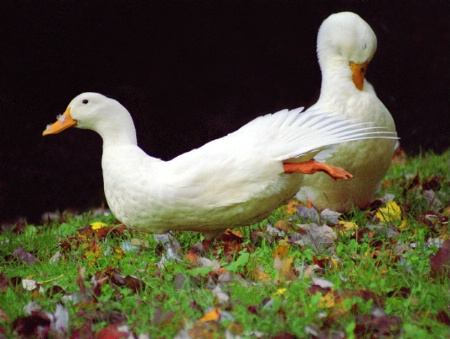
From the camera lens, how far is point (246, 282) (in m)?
3.28

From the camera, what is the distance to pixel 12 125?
6.91m

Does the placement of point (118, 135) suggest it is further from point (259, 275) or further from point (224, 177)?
point (259, 275)

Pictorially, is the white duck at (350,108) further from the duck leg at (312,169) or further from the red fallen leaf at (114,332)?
the red fallen leaf at (114,332)

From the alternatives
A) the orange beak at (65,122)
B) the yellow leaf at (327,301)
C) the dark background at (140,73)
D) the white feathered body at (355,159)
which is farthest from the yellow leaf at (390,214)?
the dark background at (140,73)

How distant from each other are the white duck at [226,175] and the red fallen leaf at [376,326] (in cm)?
109

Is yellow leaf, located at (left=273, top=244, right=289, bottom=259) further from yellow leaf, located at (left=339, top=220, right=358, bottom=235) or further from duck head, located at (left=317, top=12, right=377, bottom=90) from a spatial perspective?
duck head, located at (left=317, top=12, right=377, bottom=90)

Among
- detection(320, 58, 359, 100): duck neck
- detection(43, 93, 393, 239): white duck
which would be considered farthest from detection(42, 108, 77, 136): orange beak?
detection(320, 58, 359, 100): duck neck

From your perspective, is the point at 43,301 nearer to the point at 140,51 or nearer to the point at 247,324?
the point at 247,324

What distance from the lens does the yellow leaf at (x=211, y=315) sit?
276cm

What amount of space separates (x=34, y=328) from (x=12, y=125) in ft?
14.3

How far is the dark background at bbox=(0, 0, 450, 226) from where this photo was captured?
6.81 metres

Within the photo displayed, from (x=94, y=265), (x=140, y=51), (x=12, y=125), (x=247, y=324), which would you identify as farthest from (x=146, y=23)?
(x=247, y=324)

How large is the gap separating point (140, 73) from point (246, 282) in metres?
4.14

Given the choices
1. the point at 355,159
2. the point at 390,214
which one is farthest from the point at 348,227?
the point at 355,159
